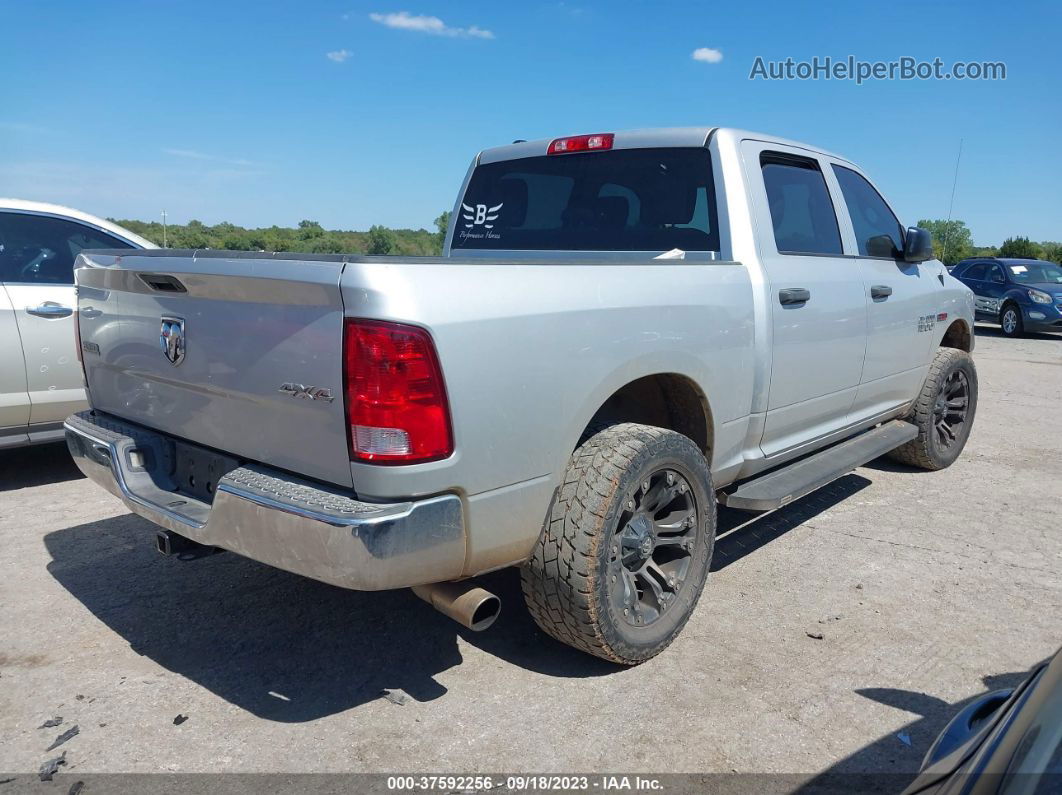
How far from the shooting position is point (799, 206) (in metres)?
4.30

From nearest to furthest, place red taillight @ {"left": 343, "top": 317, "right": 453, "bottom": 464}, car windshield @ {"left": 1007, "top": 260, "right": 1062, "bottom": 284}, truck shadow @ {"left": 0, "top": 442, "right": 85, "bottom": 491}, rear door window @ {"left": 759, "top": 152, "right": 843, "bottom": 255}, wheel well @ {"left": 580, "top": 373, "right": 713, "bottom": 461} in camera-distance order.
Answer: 1. red taillight @ {"left": 343, "top": 317, "right": 453, "bottom": 464}
2. wheel well @ {"left": 580, "top": 373, "right": 713, "bottom": 461}
3. rear door window @ {"left": 759, "top": 152, "right": 843, "bottom": 255}
4. truck shadow @ {"left": 0, "top": 442, "right": 85, "bottom": 491}
5. car windshield @ {"left": 1007, "top": 260, "right": 1062, "bottom": 284}

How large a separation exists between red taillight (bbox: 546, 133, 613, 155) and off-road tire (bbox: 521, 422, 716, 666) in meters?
1.78

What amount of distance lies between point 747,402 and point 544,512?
4.23 feet

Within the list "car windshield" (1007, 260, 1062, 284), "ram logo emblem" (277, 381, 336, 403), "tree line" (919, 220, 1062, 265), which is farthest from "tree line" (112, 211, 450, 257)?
"tree line" (919, 220, 1062, 265)

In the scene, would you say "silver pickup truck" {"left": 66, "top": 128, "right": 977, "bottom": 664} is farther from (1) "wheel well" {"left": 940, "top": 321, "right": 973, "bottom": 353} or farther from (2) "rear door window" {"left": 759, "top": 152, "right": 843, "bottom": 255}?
(1) "wheel well" {"left": 940, "top": 321, "right": 973, "bottom": 353}

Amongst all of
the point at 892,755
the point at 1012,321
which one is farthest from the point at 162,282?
the point at 1012,321

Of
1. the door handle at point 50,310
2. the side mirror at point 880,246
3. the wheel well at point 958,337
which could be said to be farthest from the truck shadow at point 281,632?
the wheel well at point 958,337

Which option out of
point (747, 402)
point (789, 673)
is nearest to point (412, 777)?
point (789, 673)

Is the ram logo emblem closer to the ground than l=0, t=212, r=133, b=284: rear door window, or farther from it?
closer to the ground

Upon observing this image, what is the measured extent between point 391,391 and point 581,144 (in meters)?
2.46

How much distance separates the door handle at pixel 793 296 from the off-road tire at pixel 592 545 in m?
1.03

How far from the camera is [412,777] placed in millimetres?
2500

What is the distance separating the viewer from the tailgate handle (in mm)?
2834

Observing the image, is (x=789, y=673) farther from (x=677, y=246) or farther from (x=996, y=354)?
(x=996, y=354)
